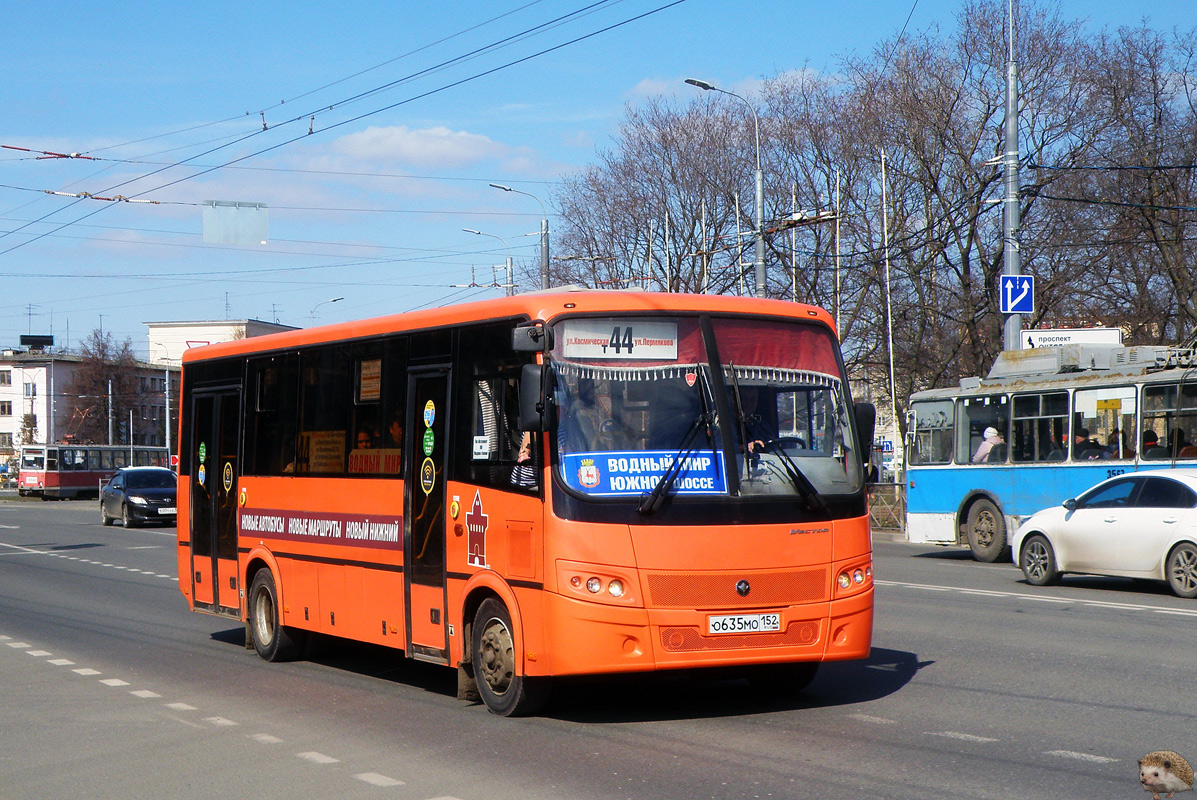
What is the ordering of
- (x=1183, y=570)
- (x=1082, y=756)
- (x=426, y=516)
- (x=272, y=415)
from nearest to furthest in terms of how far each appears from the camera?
(x=1082, y=756) → (x=426, y=516) → (x=272, y=415) → (x=1183, y=570)

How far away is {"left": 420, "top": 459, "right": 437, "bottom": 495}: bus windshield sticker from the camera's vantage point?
9.36m

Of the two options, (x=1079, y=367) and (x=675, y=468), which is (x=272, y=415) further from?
(x=1079, y=367)

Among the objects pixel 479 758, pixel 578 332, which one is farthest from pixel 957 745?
pixel 578 332

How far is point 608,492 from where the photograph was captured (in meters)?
8.03

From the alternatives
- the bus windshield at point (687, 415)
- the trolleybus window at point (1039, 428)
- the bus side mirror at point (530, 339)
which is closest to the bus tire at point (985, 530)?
the trolleybus window at point (1039, 428)

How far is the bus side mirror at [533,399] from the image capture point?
7.98 m

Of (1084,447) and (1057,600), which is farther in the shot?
(1084,447)

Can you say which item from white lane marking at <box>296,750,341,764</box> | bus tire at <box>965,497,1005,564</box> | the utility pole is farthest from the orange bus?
the utility pole

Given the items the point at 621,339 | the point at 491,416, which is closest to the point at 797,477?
the point at 621,339

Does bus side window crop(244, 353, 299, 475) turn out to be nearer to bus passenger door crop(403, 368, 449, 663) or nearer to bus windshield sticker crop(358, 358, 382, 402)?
bus windshield sticker crop(358, 358, 382, 402)

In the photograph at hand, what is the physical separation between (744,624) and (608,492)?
113 centimetres

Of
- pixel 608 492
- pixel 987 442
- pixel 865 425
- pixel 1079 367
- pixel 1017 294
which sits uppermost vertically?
pixel 1017 294

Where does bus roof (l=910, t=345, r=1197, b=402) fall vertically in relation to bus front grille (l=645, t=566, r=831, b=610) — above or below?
above

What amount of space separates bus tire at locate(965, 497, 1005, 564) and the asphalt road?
744 centimetres
